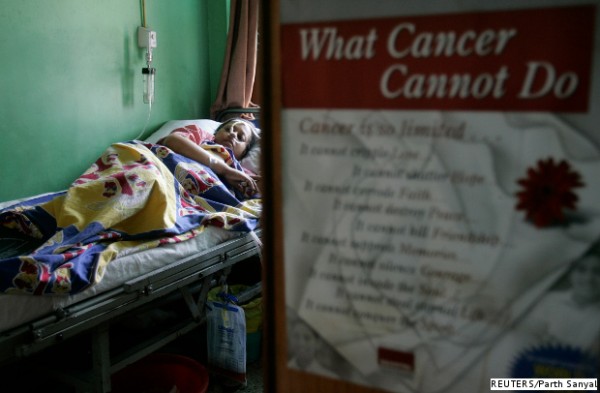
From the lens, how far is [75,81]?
8.05 feet

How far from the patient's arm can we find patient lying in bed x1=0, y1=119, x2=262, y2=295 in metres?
0.09

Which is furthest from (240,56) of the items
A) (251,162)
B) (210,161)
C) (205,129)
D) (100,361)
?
(100,361)

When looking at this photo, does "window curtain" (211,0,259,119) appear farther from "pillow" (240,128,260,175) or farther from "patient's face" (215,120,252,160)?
"pillow" (240,128,260,175)

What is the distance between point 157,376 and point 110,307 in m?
0.52

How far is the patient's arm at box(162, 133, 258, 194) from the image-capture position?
2.43m

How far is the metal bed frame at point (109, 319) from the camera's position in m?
1.30

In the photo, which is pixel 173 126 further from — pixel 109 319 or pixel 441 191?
pixel 441 191

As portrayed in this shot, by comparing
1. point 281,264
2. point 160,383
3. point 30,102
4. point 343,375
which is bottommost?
point 160,383

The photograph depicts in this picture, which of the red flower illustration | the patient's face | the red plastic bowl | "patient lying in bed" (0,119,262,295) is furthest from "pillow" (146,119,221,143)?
the red flower illustration

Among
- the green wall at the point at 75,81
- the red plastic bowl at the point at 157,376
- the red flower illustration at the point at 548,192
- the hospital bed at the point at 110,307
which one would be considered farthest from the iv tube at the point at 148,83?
the red flower illustration at the point at 548,192

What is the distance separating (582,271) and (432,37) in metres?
0.22

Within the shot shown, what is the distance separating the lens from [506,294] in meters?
0.42

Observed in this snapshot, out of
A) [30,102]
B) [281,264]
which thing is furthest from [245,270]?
[281,264]

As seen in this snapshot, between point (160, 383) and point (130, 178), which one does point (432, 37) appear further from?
point (160, 383)
